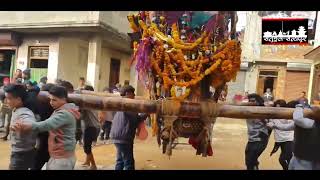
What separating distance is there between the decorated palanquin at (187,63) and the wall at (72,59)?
8.94 m

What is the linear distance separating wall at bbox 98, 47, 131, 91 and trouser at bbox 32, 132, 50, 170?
335 inches

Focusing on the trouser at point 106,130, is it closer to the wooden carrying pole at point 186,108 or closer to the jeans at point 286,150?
the jeans at point 286,150

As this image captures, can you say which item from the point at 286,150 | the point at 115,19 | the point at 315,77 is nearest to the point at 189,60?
the point at 286,150

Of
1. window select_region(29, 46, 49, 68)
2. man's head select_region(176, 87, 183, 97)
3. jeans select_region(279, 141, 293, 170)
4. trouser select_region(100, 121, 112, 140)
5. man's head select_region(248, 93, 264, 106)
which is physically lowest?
trouser select_region(100, 121, 112, 140)

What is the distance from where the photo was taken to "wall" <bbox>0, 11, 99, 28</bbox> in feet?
36.3

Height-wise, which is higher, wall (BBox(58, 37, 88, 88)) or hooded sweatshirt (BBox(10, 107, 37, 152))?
wall (BBox(58, 37, 88, 88))

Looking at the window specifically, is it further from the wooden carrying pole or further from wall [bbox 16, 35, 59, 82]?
the wooden carrying pole

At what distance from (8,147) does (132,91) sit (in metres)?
3.72

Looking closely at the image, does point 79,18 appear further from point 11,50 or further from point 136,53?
point 136,53

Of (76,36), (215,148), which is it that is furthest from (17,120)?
(76,36)

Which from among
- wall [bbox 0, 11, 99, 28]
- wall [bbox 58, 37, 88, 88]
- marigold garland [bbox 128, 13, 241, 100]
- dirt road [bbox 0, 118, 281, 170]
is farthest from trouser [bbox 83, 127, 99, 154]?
wall [bbox 58, 37, 88, 88]

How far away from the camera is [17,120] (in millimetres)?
3672

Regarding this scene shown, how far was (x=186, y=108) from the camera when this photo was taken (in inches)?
142
